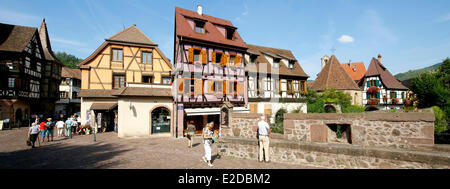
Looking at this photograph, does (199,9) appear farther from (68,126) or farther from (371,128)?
(371,128)

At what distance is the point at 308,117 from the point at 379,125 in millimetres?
2128

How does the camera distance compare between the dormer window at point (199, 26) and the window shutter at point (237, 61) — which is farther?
the window shutter at point (237, 61)

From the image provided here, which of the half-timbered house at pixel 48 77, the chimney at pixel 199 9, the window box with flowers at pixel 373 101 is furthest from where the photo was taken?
the window box with flowers at pixel 373 101

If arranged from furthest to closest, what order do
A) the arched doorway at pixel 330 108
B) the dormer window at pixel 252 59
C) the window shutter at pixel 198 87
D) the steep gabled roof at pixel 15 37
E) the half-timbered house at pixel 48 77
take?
the half-timbered house at pixel 48 77 < the arched doorway at pixel 330 108 < the steep gabled roof at pixel 15 37 < the dormer window at pixel 252 59 < the window shutter at pixel 198 87

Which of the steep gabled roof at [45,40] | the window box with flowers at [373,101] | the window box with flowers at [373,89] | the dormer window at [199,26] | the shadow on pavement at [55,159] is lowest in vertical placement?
the shadow on pavement at [55,159]

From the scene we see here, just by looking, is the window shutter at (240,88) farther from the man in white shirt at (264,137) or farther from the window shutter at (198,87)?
the man in white shirt at (264,137)

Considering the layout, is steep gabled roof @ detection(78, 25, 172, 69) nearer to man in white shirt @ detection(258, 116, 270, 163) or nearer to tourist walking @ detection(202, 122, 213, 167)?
tourist walking @ detection(202, 122, 213, 167)

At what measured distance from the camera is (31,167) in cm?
705

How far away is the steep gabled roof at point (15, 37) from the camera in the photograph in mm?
21375

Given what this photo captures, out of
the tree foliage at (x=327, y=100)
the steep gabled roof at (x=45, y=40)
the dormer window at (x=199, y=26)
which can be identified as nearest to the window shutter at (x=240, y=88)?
the dormer window at (x=199, y=26)

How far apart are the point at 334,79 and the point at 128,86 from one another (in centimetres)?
2398

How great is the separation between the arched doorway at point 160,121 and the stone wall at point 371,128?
11.1 m
